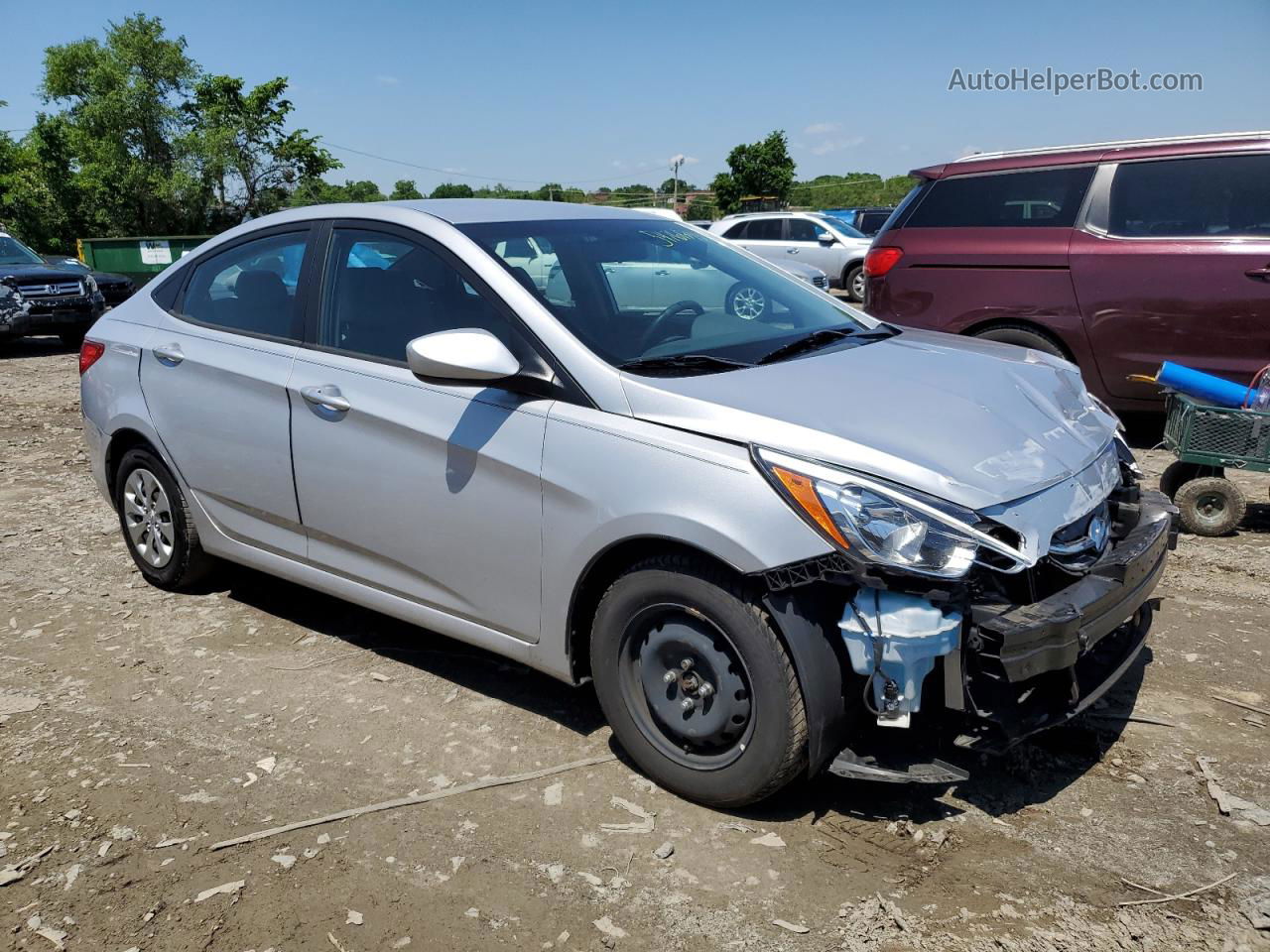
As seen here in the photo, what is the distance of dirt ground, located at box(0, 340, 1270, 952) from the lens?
106 inches

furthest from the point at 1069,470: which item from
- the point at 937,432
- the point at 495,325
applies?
the point at 495,325

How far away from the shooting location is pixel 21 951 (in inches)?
105

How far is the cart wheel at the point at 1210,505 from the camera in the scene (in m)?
5.60

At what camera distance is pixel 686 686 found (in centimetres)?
311

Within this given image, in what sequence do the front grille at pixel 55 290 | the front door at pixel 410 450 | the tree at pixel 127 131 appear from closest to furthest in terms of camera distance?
the front door at pixel 410 450 → the front grille at pixel 55 290 → the tree at pixel 127 131

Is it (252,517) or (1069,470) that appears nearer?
A: (1069,470)

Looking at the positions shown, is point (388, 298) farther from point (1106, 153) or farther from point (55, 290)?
point (55, 290)

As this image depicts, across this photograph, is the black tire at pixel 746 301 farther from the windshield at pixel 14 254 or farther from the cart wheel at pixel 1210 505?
the windshield at pixel 14 254

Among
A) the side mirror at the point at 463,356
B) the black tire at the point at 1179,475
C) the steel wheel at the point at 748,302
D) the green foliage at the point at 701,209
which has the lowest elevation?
the black tire at the point at 1179,475

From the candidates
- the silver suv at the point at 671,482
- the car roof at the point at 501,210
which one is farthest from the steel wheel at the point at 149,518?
the car roof at the point at 501,210

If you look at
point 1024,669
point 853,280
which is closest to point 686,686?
point 1024,669

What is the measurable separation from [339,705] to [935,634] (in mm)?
2284

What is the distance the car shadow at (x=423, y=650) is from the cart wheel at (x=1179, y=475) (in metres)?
3.73

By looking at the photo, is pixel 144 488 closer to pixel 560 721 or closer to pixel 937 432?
pixel 560 721
